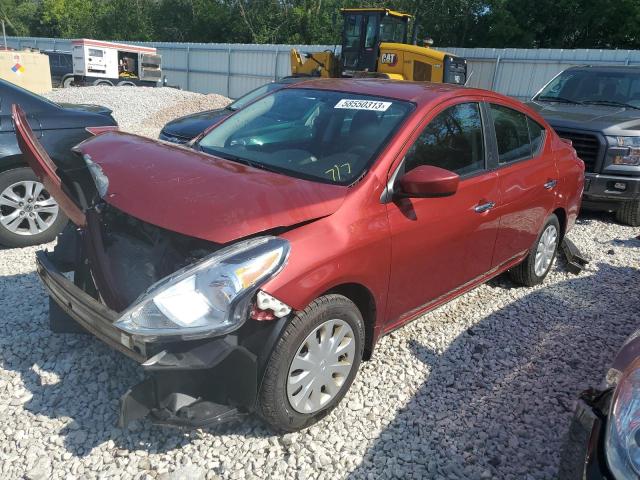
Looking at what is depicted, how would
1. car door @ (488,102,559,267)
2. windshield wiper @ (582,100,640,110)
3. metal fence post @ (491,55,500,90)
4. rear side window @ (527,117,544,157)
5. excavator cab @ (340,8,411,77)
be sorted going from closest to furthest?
1. car door @ (488,102,559,267)
2. rear side window @ (527,117,544,157)
3. windshield wiper @ (582,100,640,110)
4. excavator cab @ (340,8,411,77)
5. metal fence post @ (491,55,500,90)

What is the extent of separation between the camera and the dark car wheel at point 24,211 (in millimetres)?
4746

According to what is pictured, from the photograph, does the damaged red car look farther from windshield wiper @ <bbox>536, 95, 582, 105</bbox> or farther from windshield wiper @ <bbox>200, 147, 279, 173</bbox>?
windshield wiper @ <bbox>536, 95, 582, 105</bbox>

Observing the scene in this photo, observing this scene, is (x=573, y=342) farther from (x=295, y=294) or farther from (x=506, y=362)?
(x=295, y=294)

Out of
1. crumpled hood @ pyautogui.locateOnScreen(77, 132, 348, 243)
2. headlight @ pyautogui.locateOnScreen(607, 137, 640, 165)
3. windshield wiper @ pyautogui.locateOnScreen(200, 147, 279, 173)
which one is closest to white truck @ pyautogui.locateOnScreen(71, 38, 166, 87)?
headlight @ pyautogui.locateOnScreen(607, 137, 640, 165)

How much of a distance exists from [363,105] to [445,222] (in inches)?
35.8

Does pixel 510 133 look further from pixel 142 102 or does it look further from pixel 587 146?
pixel 142 102

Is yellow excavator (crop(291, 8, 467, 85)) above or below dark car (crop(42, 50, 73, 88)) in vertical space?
above

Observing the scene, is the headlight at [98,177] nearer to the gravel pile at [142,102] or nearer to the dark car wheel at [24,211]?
the dark car wheel at [24,211]

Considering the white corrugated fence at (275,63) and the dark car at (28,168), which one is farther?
the white corrugated fence at (275,63)

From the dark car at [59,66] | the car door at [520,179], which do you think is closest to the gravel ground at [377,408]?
the car door at [520,179]

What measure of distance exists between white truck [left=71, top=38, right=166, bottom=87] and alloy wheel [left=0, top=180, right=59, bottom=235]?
2057cm

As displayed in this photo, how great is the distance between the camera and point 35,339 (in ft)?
11.0

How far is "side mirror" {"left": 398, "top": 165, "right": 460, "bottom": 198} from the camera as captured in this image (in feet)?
9.20

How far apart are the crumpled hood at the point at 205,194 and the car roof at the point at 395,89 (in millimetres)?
994
